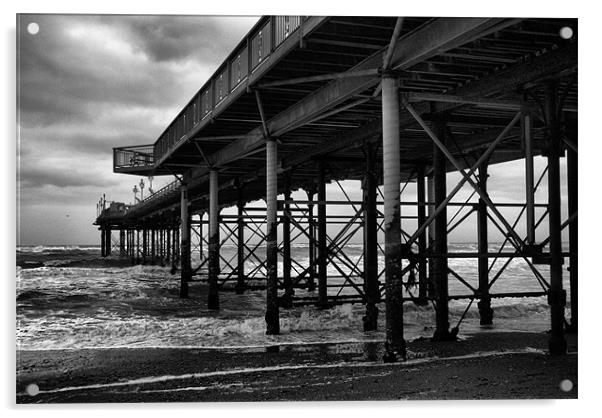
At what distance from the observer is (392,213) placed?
8.72m

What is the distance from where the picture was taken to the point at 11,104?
8227 mm

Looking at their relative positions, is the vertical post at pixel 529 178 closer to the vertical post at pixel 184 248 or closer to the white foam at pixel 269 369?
the white foam at pixel 269 369

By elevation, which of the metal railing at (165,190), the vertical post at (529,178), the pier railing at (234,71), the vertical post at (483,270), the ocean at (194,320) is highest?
the pier railing at (234,71)

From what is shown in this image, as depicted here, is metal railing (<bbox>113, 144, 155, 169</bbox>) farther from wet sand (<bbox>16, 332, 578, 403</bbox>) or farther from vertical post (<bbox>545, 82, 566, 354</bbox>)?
vertical post (<bbox>545, 82, 566, 354</bbox>)

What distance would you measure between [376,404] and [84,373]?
4.89 meters

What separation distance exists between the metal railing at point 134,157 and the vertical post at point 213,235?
4.46 metres

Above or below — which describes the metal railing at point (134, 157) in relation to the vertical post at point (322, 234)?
above

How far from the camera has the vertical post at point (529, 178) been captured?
8.13 meters

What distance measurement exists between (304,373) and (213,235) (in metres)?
11.2

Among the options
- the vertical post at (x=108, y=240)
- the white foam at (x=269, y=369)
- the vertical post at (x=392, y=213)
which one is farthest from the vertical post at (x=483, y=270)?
the vertical post at (x=108, y=240)

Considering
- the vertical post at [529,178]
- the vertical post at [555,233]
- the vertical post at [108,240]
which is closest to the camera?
the vertical post at [529,178]

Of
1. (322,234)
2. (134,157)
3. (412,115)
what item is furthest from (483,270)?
(134,157)

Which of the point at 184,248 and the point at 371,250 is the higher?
the point at 371,250

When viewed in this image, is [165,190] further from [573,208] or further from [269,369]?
[573,208]
